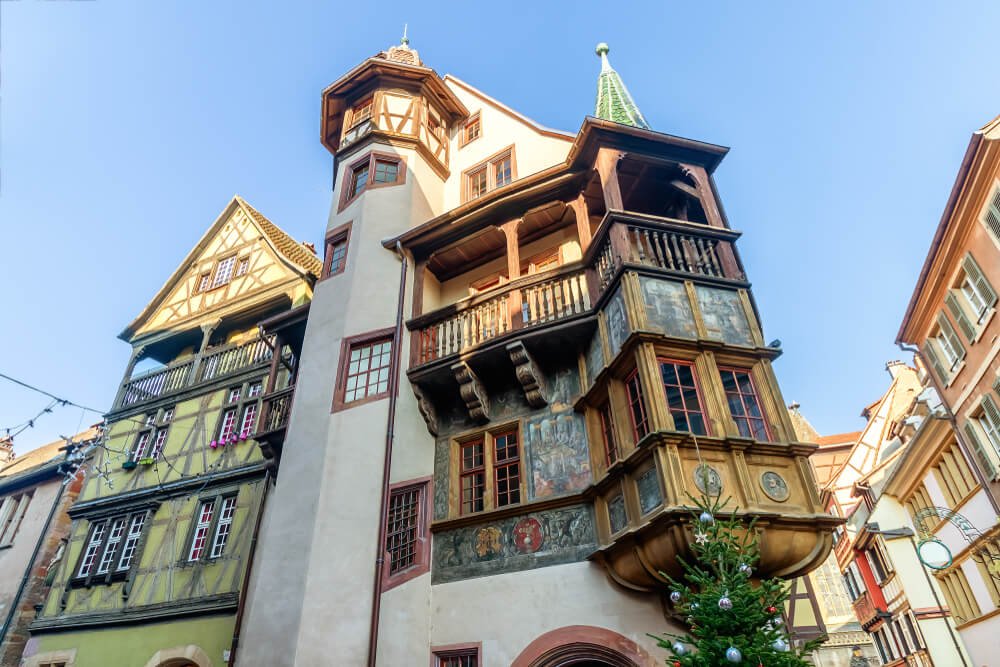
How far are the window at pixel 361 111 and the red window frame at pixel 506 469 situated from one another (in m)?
11.1

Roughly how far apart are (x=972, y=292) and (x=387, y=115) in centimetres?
1524

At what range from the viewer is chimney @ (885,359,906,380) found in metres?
27.5

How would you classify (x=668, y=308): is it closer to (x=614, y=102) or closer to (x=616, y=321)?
(x=616, y=321)

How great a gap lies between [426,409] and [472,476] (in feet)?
5.19

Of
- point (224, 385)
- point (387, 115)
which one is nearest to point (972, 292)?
point (387, 115)

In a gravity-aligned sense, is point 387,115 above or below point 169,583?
above

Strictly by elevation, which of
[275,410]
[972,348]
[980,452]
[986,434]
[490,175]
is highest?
[490,175]

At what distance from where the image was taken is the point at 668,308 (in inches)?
361

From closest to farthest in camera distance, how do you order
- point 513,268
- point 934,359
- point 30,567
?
1. point 513,268
2. point 934,359
3. point 30,567

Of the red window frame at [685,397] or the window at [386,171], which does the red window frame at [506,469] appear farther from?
the window at [386,171]

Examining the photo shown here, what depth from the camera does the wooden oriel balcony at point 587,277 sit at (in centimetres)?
995

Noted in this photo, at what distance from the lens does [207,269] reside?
827 inches

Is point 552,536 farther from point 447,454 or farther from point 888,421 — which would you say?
point 888,421

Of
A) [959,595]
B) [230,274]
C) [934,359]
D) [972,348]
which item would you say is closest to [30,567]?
[230,274]
